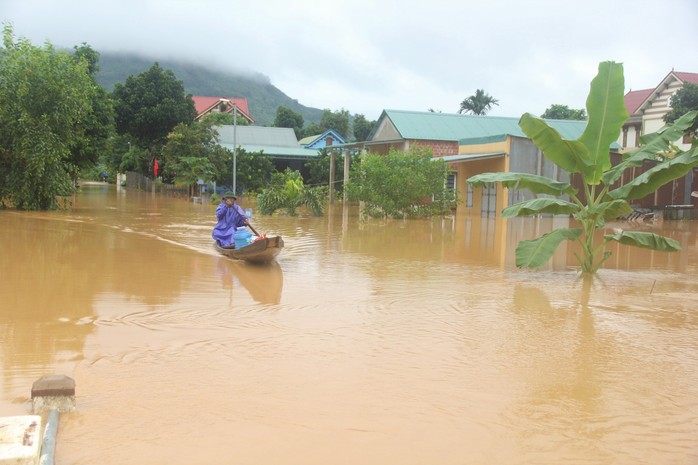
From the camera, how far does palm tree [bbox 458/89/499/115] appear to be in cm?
5403

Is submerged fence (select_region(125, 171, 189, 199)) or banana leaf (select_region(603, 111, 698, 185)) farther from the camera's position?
submerged fence (select_region(125, 171, 189, 199))

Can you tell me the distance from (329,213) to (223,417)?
77.3 feet

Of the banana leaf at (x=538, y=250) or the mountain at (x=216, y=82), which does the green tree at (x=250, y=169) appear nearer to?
the banana leaf at (x=538, y=250)

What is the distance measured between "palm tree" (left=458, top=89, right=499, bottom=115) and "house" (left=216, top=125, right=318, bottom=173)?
15.1 meters

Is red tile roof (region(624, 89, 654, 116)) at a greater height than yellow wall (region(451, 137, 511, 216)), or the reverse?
red tile roof (region(624, 89, 654, 116))

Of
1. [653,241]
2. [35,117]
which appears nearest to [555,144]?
[653,241]

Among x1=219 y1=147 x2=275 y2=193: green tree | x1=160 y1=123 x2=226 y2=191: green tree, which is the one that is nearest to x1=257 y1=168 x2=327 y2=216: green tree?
x1=219 y1=147 x2=275 y2=193: green tree

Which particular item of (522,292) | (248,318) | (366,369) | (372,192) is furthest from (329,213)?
(366,369)

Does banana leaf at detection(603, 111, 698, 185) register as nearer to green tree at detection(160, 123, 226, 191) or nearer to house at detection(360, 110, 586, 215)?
house at detection(360, 110, 586, 215)

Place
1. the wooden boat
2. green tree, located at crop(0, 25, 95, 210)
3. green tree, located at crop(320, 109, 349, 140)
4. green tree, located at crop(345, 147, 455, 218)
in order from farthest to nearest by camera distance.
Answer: green tree, located at crop(320, 109, 349, 140), green tree, located at crop(345, 147, 455, 218), green tree, located at crop(0, 25, 95, 210), the wooden boat

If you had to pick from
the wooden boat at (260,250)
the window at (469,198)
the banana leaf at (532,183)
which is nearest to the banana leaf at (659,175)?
the banana leaf at (532,183)

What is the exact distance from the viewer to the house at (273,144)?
→ 42.8m

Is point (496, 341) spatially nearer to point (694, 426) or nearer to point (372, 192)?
point (694, 426)

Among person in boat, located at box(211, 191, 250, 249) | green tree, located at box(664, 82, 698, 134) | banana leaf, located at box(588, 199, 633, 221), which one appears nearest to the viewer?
banana leaf, located at box(588, 199, 633, 221)
